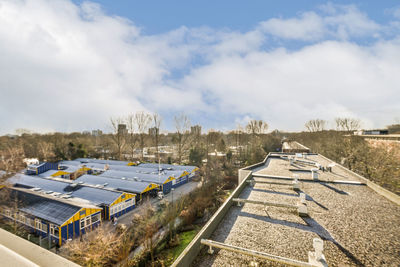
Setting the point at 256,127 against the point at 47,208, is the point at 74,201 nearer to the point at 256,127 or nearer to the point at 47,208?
the point at 47,208

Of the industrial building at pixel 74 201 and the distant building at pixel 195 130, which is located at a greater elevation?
the distant building at pixel 195 130

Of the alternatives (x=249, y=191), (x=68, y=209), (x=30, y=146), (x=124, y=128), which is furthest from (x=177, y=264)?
(x=30, y=146)

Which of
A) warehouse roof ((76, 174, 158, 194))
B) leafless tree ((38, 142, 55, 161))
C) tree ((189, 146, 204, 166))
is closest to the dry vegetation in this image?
tree ((189, 146, 204, 166))

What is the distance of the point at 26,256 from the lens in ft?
4.29

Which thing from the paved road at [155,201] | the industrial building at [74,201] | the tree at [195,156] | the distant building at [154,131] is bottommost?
the paved road at [155,201]

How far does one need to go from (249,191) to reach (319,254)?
15.4ft

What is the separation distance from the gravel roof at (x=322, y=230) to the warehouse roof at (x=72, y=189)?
1030 centimetres

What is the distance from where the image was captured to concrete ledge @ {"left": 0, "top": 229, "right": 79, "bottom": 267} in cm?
125

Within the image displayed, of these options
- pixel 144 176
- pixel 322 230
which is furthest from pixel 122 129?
pixel 322 230

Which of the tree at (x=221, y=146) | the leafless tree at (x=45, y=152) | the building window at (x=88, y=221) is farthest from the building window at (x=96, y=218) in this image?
the leafless tree at (x=45, y=152)

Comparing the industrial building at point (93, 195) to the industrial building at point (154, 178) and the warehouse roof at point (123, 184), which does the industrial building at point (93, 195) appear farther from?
the industrial building at point (154, 178)

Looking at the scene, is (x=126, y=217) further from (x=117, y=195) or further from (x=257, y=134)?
(x=257, y=134)

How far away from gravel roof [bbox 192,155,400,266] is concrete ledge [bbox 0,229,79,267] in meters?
3.20

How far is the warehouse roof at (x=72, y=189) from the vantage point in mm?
12625
